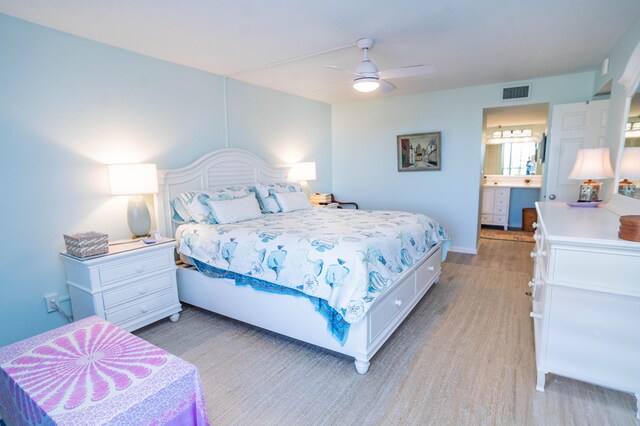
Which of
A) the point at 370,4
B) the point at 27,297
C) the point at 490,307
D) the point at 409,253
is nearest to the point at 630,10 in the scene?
the point at 370,4

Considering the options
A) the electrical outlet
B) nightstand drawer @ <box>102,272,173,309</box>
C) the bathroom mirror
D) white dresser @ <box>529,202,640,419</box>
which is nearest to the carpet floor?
white dresser @ <box>529,202,640,419</box>

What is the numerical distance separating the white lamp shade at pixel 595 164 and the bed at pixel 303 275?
4.46 ft

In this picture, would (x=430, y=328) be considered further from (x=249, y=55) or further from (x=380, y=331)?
(x=249, y=55)

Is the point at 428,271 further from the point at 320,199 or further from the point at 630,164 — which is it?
the point at 320,199

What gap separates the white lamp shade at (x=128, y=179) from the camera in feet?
8.85

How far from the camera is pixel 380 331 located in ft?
7.64

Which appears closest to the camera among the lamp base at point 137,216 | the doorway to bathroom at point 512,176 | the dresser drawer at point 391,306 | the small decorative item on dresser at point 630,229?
the small decorative item on dresser at point 630,229

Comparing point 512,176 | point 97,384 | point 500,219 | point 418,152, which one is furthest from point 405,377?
point 512,176

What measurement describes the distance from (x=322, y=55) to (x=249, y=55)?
2.37 ft

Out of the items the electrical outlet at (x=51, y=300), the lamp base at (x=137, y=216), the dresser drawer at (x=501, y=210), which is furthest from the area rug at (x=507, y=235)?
the electrical outlet at (x=51, y=300)

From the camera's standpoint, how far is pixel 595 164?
2750mm

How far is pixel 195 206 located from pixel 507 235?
5.62m

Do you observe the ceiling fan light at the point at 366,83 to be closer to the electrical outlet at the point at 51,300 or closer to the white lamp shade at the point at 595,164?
the white lamp shade at the point at 595,164

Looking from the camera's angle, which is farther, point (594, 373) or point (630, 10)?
point (630, 10)
